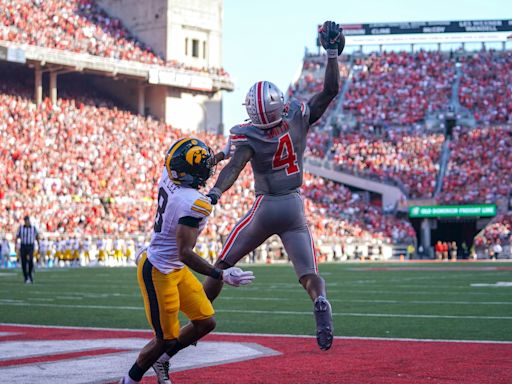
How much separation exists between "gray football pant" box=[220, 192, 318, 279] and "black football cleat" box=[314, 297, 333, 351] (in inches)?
22.2

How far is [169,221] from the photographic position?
5.70 meters

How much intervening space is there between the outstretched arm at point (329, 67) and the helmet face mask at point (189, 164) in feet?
5.04

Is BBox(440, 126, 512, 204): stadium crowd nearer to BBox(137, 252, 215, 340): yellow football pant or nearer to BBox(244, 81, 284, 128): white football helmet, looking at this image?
BBox(244, 81, 284, 128): white football helmet

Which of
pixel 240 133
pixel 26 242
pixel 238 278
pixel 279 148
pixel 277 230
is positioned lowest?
pixel 26 242

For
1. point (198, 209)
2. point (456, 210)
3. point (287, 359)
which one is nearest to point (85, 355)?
point (287, 359)

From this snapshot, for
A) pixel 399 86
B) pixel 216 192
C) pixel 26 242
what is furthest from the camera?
pixel 399 86

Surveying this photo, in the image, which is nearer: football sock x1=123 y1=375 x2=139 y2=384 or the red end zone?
football sock x1=123 y1=375 x2=139 y2=384

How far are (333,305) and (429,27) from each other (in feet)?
147

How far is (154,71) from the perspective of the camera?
4341 cm

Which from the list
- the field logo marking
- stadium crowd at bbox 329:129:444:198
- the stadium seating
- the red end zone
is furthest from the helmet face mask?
stadium crowd at bbox 329:129:444:198

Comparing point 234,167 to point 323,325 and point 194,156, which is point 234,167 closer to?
point 194,156

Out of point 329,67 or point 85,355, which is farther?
point 85,355

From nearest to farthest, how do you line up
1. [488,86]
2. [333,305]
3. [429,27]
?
[333,305]
[488,86]
[429,27]

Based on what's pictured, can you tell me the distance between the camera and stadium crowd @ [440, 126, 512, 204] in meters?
40.7
